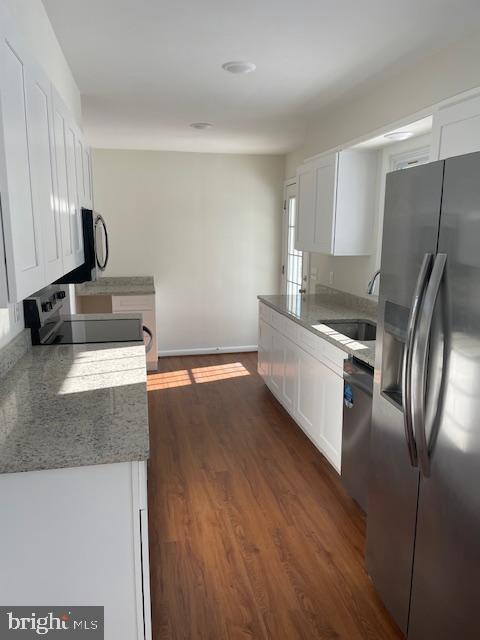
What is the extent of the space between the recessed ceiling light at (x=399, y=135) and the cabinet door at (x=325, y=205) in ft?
1.55

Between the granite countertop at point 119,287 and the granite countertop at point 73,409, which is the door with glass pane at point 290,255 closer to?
the granite countertop at point 119,287

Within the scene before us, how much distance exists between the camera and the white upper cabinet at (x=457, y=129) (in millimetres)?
2152

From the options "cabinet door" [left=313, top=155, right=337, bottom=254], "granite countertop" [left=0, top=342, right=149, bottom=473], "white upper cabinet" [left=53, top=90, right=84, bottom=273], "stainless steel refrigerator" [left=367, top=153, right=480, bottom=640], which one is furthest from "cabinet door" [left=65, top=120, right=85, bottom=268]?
"cabinet door" [left=313, top=155, right=337, bottom=254]

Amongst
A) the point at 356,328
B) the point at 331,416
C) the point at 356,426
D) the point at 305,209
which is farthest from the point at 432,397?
the point at 305,209

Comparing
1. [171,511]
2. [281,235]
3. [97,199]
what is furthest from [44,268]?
[281,235]

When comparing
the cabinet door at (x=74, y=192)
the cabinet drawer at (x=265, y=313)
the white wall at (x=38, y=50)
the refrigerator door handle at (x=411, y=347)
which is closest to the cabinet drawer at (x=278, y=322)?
the cabinet drawer at (x=265, y=313)

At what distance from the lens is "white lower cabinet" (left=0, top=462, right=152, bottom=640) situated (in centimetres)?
135

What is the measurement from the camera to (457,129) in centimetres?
227

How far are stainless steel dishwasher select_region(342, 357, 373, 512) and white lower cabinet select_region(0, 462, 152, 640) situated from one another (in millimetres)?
1301

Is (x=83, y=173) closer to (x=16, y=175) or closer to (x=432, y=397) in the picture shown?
(x=16, y=175)

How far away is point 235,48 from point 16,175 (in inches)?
66.4

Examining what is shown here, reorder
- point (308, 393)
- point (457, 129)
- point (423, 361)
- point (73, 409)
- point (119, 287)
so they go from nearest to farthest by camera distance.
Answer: point (423, 361) → point (73, 409) → point (457, 129) → point (308, 393) → point (119, 287)

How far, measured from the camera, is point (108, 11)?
79.4 inches

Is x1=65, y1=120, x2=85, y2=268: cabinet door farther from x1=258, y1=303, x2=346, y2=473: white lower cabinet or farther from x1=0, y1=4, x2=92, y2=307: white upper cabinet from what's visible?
x1=258, y1=303, x2=346, y2=473: white lower cabinet
